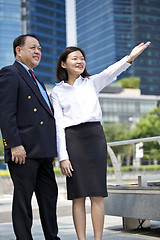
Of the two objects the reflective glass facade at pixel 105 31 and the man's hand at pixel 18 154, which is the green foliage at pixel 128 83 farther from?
the man's hand at pixel 18 154

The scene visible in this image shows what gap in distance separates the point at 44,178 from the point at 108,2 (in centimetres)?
11006

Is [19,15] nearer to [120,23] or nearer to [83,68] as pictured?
[120,23]

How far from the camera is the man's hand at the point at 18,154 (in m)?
2.40

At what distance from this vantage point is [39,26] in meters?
102

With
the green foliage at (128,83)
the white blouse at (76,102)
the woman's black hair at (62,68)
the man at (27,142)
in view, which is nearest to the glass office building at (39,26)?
the green foliage at (128,83)

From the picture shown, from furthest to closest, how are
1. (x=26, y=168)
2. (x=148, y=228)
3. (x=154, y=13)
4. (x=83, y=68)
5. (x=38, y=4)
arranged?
(x=38, y=4), (x=154, y=13), (x=148, y=228), (x=83, y=68), (x=26, y=168)

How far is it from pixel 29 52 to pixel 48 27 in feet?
345

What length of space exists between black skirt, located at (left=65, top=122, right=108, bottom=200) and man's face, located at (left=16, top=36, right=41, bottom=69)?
51 cm

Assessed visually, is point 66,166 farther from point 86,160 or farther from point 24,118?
point 24,118

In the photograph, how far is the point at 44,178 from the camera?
2.60m

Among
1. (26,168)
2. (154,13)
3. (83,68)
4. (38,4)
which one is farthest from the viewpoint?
(38,4)

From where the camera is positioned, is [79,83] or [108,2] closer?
[79,83]

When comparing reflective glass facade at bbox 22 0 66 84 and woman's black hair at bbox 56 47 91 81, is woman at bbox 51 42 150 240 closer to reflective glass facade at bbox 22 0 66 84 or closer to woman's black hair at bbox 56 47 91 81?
woman's black hair at bbox 56 47 91 81

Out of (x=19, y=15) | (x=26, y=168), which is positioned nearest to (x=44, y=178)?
(x=26, y=168)
